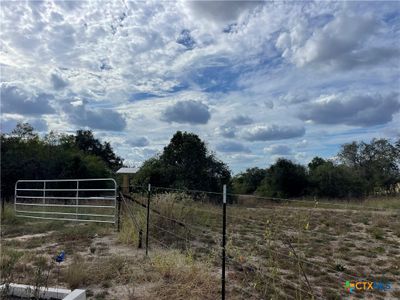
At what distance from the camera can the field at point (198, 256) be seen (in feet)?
14.3

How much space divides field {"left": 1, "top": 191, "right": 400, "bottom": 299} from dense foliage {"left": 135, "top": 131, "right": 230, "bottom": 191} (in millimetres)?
11049

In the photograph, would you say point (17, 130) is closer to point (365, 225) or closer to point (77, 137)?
point (77, 137)

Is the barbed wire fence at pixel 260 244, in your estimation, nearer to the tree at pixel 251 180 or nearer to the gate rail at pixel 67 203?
the gate rail at pixel 67 203

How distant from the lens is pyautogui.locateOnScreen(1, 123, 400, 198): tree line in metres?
20.9

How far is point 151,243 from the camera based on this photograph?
23.3 ft

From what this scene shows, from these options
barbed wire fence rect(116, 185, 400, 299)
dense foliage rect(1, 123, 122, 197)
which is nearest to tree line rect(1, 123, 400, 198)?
dense foliage rect(1, 123, 122, 197)

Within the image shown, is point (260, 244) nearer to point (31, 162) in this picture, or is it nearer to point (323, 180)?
point (31, 162)

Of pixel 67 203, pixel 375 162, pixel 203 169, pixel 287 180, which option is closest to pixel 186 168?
pixel 203 169

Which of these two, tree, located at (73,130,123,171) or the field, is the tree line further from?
the field

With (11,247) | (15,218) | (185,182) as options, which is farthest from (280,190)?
(11,247)

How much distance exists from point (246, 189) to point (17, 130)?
67.3 ft

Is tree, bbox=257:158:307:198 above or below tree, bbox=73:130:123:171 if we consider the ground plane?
below

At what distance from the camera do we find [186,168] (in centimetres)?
2117

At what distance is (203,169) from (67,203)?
8115 millimetres
